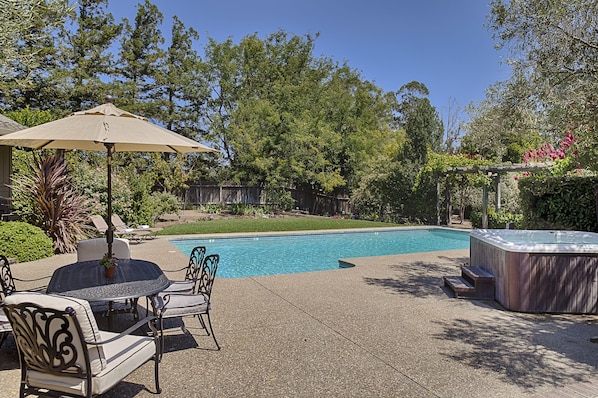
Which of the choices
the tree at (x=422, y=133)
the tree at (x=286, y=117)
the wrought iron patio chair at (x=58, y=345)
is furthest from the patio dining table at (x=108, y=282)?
the tree at (x=286, y=117)

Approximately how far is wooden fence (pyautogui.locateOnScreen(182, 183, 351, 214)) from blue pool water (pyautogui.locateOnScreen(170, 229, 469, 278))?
768 centimetres

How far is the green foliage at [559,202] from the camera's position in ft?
29.6

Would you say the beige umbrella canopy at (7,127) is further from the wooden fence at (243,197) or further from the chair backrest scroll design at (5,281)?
the wooden fence at (243,197)

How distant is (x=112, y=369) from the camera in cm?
282

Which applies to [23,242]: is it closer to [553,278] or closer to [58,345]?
[58,345]

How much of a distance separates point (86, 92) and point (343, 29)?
1655cm

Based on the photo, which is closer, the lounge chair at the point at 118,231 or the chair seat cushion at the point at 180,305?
the chair seat cushion at the point at 180,305

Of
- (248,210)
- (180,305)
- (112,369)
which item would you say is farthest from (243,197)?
(112,369)

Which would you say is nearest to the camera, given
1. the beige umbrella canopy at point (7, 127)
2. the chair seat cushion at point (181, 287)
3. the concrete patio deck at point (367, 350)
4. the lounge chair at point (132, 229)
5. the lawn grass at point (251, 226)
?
the concrete patio deck at point (367, 350)

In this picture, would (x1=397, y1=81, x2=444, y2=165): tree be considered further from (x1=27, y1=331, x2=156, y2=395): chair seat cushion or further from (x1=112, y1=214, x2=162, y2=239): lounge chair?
(x1=27, y1=331, x2=156, y2=395): chair seat cushion

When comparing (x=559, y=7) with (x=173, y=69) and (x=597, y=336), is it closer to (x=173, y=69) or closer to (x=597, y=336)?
(x=597, y=336)

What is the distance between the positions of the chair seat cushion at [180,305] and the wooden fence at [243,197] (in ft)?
64.9

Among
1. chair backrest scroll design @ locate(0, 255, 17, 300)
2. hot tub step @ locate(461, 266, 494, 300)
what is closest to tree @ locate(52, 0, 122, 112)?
chair backrest scroll design @ locate(0, 255, 17, 300)

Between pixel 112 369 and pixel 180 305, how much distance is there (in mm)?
1256
